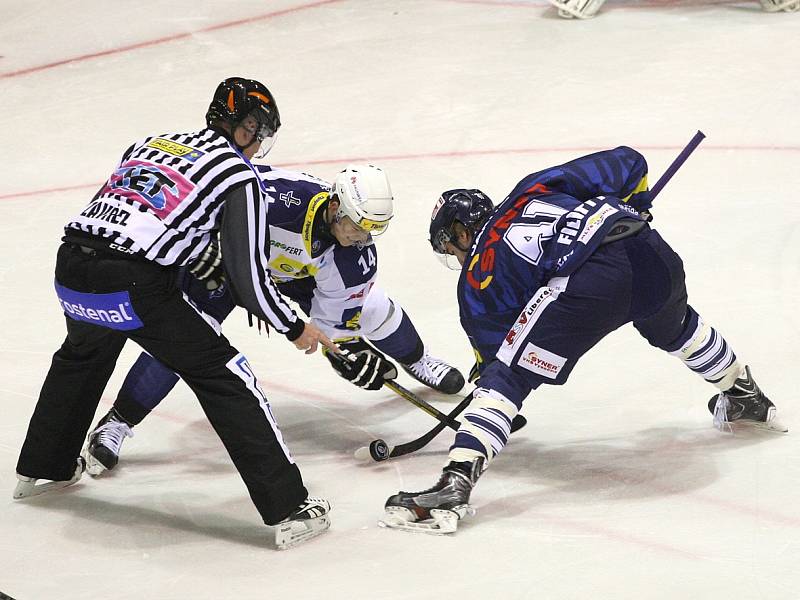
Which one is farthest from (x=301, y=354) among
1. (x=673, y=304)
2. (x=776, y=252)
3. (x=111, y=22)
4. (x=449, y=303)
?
(x=111, y=22)

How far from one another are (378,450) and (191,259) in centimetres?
88

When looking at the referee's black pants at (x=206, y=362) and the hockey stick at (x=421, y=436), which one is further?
the hockey stick at (x=421, y=436)

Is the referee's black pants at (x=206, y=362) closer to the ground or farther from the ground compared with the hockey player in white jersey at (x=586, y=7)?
closer to the ground

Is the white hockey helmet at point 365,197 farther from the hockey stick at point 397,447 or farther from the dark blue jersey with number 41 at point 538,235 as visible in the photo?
the hockey stick at point 397,447

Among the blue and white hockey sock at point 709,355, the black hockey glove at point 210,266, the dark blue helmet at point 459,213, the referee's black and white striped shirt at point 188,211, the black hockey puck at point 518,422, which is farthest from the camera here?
the black hockey puck at point 518,422

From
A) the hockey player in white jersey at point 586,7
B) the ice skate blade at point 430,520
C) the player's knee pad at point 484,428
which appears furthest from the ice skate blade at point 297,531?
the hockey player in white jersey at point 586,7

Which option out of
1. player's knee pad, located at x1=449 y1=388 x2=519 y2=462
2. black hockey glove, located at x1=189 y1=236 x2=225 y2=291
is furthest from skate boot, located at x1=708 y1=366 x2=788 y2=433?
black hockey glove, located at x1=189 y1=236 x2=225 y2=291

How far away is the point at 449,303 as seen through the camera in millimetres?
5020

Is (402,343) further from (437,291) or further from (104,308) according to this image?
(104,308)

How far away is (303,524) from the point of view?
3.31 m

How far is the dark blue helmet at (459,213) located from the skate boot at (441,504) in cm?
67

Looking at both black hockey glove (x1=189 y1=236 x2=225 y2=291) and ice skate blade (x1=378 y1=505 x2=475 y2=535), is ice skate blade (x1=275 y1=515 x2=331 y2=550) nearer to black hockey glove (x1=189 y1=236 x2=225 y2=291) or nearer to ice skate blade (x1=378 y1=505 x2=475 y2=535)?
ice skate blade (x1=378 y1=505 x2=475 y2=535)

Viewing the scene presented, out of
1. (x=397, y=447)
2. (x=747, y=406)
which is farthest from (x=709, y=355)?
(x=397, y=447)

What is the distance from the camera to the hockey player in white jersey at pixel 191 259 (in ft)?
10.3
